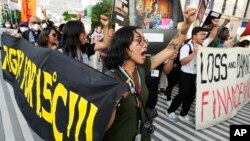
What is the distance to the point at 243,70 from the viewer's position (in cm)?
566

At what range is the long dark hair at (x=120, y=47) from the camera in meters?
1.98

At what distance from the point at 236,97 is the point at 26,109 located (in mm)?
3944

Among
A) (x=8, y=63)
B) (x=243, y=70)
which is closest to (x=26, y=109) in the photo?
(x=8, y=63)

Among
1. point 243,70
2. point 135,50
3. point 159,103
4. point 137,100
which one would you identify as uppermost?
point 135,50

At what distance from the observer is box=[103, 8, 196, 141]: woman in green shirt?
1773mm

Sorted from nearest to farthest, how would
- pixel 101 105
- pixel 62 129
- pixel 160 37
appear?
pixel 101 105
pixel 62 129
pixel 160 37

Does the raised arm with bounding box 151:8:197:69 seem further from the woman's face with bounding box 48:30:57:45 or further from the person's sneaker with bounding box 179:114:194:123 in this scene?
the person's sneaker with bounding box 179:114:194:123

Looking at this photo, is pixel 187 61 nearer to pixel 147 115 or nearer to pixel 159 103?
pixel 159 103

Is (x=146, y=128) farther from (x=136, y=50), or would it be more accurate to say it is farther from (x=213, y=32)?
(x=213, y=32)

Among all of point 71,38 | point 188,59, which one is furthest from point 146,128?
point 188,59

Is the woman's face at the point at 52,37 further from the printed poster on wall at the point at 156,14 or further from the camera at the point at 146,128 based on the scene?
the camera at the point at 146,128

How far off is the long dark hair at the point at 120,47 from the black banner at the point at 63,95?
0.20m

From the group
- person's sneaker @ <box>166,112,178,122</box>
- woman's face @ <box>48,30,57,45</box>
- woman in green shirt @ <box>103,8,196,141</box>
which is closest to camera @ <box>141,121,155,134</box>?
woman in green shirt @ <box>103,8,196,141</box>

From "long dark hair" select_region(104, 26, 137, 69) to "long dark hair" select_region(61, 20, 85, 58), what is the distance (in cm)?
125
